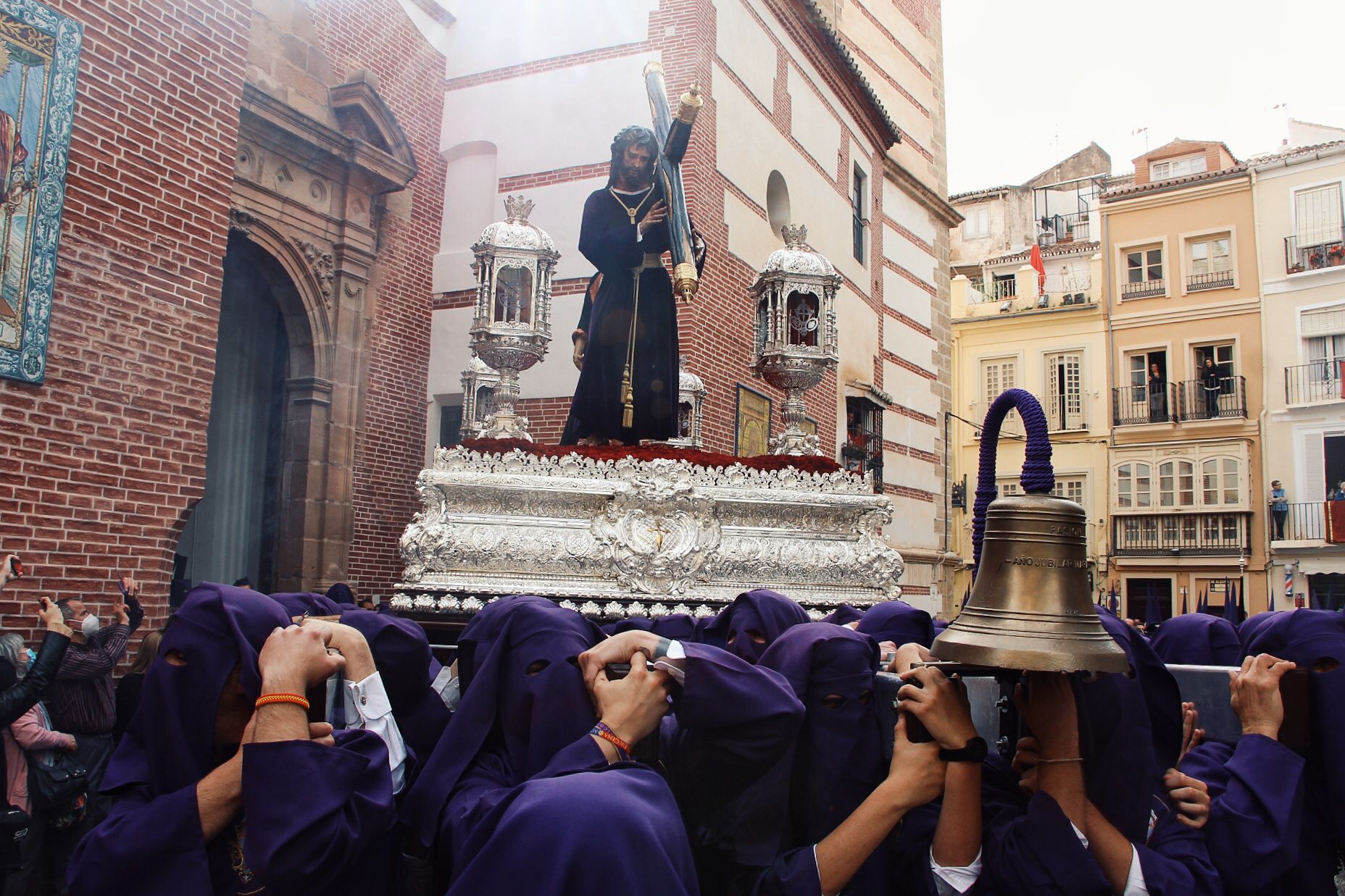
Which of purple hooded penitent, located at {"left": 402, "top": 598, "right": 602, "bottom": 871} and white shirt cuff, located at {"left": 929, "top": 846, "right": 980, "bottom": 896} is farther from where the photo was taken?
purple hooded penitent, located at {"left": 402, "top": 598, "right": 602, "bottom": 871}

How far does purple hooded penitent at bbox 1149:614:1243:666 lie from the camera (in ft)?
11.4

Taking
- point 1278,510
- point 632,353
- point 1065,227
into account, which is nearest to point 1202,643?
point 632,353

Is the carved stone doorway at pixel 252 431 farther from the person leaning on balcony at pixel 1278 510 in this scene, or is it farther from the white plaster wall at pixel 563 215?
the person leaning on balcony at pixel 1278 510

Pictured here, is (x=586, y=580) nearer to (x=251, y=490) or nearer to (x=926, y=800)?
(x=926, y=800)

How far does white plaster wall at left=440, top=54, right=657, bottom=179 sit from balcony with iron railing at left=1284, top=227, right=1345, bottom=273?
21.2m

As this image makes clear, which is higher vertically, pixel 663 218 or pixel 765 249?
pixel 765 249

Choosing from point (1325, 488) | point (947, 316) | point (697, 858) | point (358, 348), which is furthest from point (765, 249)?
point (1325, 488)

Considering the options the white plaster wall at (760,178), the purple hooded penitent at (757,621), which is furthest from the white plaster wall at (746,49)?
the purple hooded penitent at (757,621)

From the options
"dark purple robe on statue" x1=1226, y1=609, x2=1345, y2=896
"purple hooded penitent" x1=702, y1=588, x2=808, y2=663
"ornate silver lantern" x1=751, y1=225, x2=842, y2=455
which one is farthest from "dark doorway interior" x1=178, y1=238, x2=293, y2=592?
"dark purple robe on statue" x1=1226, y1=609, x2=1345, y2=896

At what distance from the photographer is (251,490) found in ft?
36.6

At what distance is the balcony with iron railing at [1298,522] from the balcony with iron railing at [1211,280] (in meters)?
6.08

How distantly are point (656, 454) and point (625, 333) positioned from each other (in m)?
1.09

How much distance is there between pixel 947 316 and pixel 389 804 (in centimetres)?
1867

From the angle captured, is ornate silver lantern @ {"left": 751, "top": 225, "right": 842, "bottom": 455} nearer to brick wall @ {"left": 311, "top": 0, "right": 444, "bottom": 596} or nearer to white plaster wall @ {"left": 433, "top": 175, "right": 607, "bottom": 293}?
white plaster wall @ {"left": 433, "top": 175, "right": 607, "bottom": 293}
